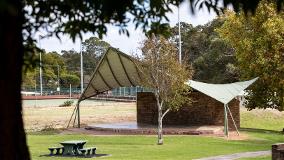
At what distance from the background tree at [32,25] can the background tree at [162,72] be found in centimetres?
1787

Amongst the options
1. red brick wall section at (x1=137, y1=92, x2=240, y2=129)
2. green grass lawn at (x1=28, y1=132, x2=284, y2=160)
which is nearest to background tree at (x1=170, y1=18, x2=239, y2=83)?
red brick wall section at (x1=137, y1=92, x2=240, y2=129)

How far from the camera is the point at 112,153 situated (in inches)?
767

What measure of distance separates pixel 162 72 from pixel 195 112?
10854 millimetres

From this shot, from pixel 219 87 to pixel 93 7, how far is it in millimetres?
26018

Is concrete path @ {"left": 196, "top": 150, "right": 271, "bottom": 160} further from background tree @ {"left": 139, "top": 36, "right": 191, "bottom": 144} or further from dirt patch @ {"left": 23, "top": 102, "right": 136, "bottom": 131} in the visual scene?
dirt patch @ {"left": 23, "top": 102, "right": 136, "bottom": 131}

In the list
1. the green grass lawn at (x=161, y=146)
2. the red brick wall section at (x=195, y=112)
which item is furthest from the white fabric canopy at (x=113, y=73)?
the green grass lawn at (x=161, y=146)

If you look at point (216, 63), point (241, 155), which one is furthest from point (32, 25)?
point (216, 63)

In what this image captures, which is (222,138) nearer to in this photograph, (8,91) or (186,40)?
(8,91)

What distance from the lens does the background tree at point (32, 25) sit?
3.74 metres

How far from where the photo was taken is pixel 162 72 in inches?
921

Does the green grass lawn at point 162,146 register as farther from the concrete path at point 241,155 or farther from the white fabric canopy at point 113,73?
the white fabric canopy at point 113,73

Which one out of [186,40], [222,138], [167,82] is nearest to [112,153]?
[167,82]

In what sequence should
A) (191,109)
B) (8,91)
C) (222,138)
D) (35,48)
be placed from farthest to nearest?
(191,109) < (222,138) < (35,48) < (8,91)

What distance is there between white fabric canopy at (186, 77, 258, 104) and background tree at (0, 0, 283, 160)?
2343 cm
